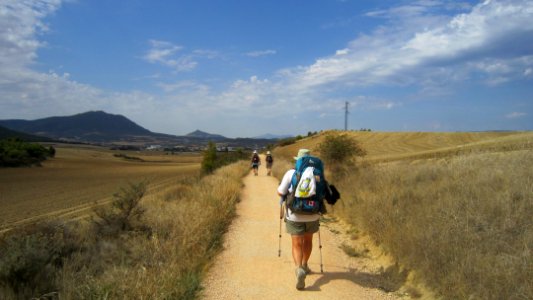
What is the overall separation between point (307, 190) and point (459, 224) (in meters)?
2.48

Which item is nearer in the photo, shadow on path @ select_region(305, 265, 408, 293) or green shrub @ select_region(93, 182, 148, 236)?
shadow on path @ select_region(305, 265, 408, 293)

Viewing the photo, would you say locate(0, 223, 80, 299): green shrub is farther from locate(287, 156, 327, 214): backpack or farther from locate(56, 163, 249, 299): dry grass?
locate(287, 156, 327, 214): backpack

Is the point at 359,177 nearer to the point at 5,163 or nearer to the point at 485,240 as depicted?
the point at 485,240

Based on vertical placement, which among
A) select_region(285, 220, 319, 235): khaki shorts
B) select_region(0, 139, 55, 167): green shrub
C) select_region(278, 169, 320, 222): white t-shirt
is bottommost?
select_region(0, 139, 55, 167): green shrub

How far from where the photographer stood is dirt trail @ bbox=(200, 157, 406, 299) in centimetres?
592

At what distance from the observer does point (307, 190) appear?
6.10 m

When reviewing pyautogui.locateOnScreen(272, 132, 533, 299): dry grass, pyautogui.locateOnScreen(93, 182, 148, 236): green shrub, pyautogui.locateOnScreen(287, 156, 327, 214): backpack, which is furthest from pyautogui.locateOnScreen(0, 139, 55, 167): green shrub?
Result: pyautogui.locateOnScreen(287, 156, 327, 214): backpack

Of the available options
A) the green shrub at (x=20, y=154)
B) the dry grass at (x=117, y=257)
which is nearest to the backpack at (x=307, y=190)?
the dry grass at (x=117, y=257)

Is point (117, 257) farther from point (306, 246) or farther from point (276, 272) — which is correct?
point (306, 246)

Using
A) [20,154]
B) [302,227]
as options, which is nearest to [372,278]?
[302,227]

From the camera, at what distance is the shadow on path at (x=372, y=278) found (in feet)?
20.3

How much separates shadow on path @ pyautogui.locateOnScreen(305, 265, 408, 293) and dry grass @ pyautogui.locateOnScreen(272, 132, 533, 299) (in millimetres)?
228

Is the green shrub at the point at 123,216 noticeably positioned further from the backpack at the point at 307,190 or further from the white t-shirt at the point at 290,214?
the backpack at the point at 307,190

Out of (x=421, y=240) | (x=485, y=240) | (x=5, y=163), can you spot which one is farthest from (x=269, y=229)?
(x=5, y=163)
